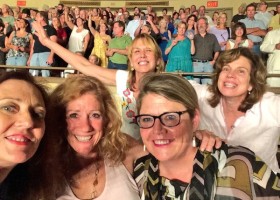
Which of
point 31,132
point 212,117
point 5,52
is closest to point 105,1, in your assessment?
point 5,52

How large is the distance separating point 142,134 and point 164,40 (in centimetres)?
455

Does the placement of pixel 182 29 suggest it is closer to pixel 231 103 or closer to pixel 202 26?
pixel 202 26

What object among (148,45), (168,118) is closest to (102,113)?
(168,118)

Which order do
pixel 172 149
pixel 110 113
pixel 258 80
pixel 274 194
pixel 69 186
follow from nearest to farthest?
1. pixel 274 194
2. pixel 172 149
3. pixel 69 186
4. pixel 110 113
5. pixel 258 80

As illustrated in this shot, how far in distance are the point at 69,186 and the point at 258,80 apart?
4.34 ft

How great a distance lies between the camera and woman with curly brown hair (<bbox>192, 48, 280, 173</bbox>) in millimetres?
2328

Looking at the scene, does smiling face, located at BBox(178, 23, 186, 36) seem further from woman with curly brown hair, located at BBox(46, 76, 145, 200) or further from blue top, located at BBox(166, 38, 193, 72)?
woman with curly brown hair, located at BBox(46, 76, 145, 200)

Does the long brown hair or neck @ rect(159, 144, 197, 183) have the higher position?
the long brown hair

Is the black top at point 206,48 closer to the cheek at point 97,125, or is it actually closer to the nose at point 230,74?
the nose at point 230,74

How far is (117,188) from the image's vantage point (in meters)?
1.90

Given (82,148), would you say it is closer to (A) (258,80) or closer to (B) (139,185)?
(B) (139,185)

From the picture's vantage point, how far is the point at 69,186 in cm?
189

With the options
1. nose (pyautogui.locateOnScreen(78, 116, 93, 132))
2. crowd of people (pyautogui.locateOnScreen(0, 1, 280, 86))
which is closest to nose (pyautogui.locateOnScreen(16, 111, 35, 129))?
nose (pyautogui.locateOnScreen(78, 116, 93, 132))

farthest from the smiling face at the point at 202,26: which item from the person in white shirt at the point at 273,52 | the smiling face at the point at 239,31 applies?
the person in white shirt at the point at 273,52
